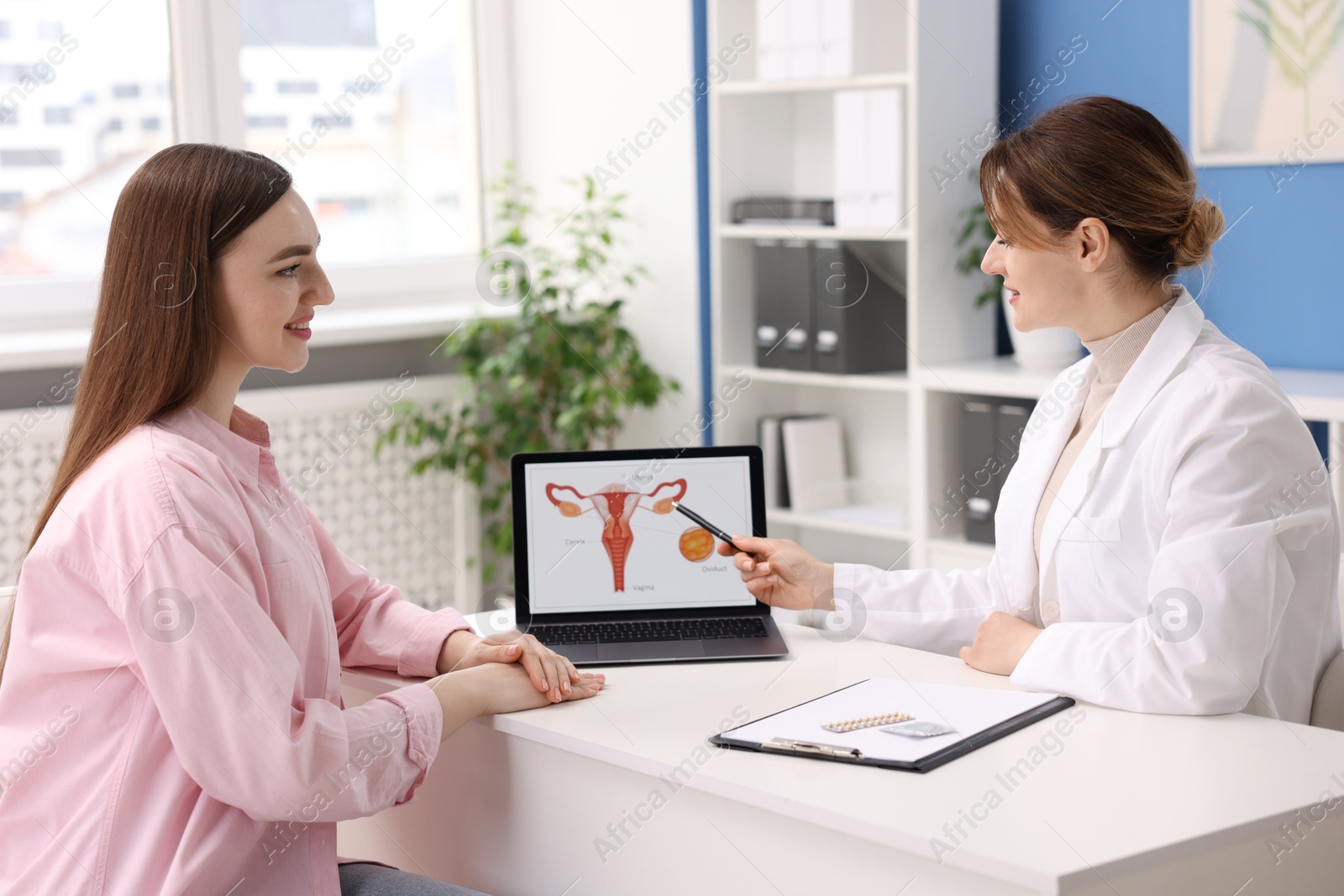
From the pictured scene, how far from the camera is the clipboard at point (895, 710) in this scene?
1.34 meters

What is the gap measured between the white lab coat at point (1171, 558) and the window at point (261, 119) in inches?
91.1

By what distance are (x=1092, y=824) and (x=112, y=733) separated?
931 millimetres

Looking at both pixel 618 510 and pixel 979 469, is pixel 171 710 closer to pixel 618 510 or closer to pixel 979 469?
pixel 618 510

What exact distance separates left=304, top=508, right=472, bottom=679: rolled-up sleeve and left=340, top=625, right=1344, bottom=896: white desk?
37 mm

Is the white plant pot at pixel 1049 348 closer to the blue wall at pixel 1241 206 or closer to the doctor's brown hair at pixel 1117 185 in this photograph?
the blue wall at pixel 1241 206

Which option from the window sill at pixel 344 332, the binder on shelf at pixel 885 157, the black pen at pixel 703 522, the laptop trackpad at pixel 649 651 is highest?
the binder on shelf at pixel 885 157

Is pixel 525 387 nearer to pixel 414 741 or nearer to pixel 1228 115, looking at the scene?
pixel 1228 115

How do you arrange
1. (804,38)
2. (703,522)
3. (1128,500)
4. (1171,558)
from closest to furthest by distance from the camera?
(1171,558), (1128,500), (703,522), (804,38)

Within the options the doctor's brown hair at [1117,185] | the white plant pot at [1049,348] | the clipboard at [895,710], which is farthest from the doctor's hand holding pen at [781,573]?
the white plant pot at [1049,348]

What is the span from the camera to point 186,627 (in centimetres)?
129

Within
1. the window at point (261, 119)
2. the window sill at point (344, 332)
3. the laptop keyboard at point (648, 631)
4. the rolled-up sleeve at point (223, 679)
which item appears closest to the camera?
the rolled-up sleeve at point (223, 679)

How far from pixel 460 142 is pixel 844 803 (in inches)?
129

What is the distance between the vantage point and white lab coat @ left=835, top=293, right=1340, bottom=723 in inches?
57.2

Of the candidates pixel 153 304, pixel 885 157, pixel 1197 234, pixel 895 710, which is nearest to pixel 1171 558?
pixel 895 710
